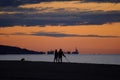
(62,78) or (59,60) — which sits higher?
(62,78)

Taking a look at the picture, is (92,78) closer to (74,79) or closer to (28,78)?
(74,79)

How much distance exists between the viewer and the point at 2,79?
21531mm

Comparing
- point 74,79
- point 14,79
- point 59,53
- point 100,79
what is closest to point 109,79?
point 100,79

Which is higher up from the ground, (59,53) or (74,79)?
(74,79)

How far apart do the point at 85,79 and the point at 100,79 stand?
828mm

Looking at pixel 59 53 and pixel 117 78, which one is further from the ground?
pixel 117 78

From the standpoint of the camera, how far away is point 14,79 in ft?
71.4

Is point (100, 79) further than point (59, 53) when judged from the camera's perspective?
No

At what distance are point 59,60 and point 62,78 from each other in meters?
24.7

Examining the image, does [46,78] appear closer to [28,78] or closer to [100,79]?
[28,78]

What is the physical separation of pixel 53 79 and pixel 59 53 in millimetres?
24945

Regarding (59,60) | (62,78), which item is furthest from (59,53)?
(62,78)

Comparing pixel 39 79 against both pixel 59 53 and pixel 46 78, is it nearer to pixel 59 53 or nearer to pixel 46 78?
pixel 46 78

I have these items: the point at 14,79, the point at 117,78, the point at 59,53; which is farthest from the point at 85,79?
the point at 59,53
